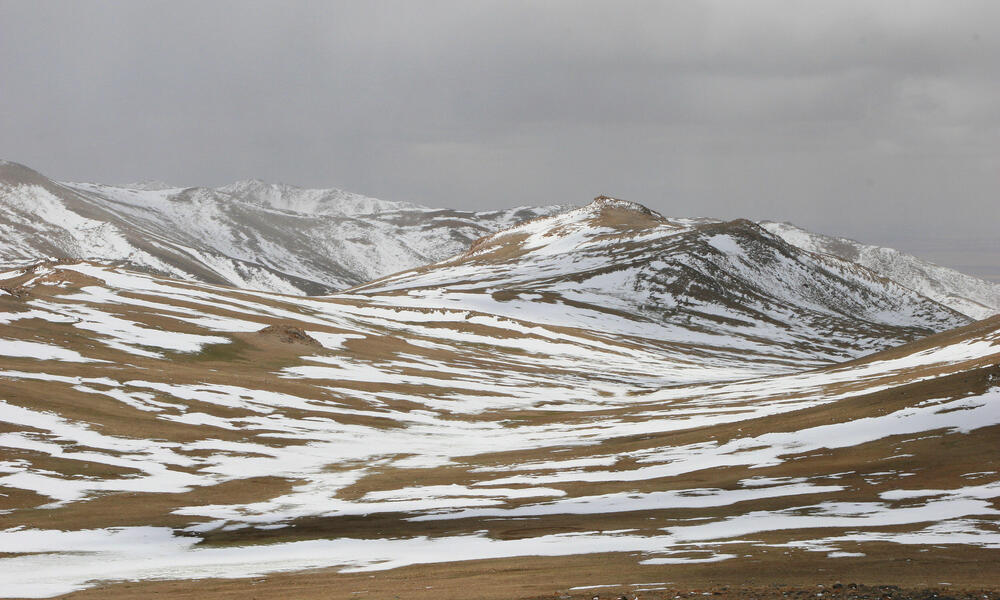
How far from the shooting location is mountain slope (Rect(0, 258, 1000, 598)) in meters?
37.4

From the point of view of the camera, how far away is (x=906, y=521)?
40062 millimetres

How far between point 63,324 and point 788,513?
115m

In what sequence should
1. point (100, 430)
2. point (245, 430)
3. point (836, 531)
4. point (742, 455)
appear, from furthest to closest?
1. point (245, 430)
2. point (100, 430)
3. point (742, 455)
4. point (836, 531)

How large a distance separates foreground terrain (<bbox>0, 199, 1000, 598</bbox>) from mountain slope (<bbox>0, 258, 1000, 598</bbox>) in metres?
0.28

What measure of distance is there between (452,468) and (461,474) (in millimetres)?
3932

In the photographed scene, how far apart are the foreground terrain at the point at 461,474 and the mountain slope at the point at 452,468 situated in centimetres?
28

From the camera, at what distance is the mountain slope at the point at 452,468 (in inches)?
1471

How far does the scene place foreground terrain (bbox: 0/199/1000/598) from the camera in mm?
35312

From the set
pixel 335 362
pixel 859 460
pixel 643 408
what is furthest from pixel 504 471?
pixel 335 362

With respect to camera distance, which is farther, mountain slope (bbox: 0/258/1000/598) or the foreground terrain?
Answer: mountain slope (bbox: 0/258/1000/598)

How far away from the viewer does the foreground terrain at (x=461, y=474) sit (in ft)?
116

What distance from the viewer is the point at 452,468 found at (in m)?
75.2

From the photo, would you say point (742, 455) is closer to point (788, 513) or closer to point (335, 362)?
point (788, 513)

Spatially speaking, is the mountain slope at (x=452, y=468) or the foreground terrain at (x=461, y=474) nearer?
the foreground terrain at (x=461, y=474)
